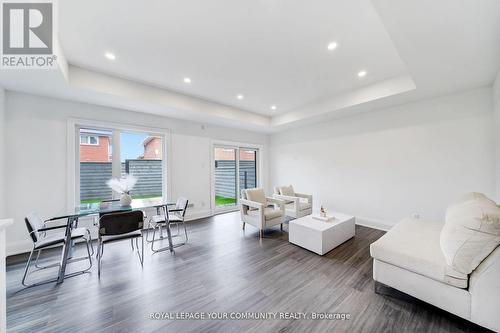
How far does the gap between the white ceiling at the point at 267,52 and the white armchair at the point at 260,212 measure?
A: 2.21m

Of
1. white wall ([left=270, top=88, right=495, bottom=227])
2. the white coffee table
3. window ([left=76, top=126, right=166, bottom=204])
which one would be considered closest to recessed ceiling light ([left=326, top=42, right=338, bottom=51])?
white wall ([left=270, top=88, right=495, bottom=227])

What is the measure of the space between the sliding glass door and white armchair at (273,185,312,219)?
1702mm

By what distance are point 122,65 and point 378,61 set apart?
3.83 m

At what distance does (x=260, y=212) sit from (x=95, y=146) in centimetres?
354

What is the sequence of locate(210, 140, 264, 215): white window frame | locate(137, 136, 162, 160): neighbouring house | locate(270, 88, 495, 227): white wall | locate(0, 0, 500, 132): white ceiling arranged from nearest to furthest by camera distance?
locate(0, 0, 500, 132): white ceiling < locate(270, 88, 495, 227): white wall < locate(137, 136, 162, 160): neighbouring house < locate(210, 140, 264, 215): white window frame

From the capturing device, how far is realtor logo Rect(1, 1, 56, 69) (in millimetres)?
1736

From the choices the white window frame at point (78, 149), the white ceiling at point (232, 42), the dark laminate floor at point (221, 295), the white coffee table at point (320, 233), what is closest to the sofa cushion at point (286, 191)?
the white coffee table at point (320, 233)

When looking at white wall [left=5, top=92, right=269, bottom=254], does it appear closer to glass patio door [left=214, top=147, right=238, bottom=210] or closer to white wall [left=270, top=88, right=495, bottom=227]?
glass patio door [left=214, top=147, right=238, bottom=210]

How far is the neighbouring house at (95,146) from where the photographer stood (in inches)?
137

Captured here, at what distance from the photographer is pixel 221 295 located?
1873mm

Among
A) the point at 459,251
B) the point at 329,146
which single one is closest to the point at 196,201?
the point at 329,146

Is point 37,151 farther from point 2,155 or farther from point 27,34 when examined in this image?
point 27,34

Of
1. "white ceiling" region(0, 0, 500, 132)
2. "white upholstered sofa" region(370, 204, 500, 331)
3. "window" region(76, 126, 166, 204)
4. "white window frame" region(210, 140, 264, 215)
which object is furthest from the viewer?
"white window frame" region(210, 140, 264, 215)

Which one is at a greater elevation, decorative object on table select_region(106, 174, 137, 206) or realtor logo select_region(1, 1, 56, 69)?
realtor logo select_region(1, 1, 56, 69)
